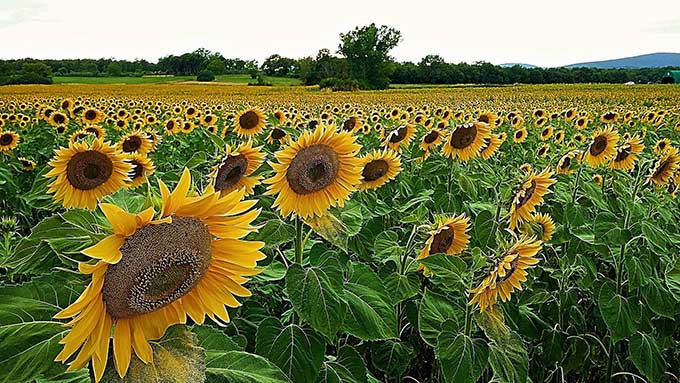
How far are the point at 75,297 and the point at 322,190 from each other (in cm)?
108

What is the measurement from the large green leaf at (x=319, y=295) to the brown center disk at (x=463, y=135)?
100 inches

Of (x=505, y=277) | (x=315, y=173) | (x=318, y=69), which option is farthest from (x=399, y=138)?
(x=318, y=69)

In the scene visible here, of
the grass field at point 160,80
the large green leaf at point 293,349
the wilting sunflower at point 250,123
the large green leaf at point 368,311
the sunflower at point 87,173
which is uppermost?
the sunflower at point 87,173

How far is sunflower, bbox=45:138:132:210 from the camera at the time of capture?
8.21 ft

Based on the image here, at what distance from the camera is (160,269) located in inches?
42.6

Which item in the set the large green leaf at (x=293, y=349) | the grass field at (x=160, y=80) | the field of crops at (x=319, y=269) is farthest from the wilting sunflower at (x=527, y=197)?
the grass field at (x=160, y=80)

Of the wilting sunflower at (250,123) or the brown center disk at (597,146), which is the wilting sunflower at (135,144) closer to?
the wilting sunflower at (250,123)

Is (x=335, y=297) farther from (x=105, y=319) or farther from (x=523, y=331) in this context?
(x=523, y=331)

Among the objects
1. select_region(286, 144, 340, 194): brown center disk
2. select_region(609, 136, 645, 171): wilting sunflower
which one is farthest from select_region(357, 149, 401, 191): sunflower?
select_region(609, 136, 645, 171): wilting sunflower

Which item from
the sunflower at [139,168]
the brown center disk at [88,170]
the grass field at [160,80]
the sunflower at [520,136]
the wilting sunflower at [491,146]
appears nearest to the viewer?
the brown center disk at [88,170]

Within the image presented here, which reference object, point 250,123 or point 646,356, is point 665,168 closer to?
point 646,356

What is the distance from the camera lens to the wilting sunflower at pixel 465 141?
417cm

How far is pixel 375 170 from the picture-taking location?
359 cm

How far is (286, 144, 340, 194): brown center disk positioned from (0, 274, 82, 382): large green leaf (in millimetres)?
1007
